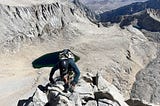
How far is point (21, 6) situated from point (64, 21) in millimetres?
12468

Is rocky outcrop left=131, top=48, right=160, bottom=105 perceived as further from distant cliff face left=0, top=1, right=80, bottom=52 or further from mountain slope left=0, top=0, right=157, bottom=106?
distant cliff face left=0, top=1, right=80, bottom=52

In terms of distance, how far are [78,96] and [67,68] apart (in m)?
1.39

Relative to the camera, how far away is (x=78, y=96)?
2047 centimetres

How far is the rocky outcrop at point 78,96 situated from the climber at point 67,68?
1.11ft

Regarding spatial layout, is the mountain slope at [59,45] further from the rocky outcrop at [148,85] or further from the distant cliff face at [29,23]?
the rocky outcrop at [148,85]

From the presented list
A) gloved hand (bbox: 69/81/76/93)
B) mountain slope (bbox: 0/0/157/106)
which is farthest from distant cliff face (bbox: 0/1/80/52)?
gloved hand (bbox: 69/81/76/93)

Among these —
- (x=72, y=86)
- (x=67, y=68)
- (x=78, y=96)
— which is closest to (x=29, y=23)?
(x=72, y=86)

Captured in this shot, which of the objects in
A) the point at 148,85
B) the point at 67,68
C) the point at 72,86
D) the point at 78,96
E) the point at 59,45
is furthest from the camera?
the point at 59,45

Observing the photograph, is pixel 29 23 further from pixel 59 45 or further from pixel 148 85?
pixel 148 85

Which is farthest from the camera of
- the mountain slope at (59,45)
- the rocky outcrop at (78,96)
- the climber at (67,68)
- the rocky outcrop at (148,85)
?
the mountain slope at (59,45)

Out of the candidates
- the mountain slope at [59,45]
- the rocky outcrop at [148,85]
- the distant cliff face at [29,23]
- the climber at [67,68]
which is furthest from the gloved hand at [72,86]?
the distant cliff face at [29,23]

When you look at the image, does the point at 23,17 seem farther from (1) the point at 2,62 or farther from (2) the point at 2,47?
(1) the point at 2,62

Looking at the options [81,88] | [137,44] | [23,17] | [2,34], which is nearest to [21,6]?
[23,17]

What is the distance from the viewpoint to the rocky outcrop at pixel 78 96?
20188 millimetres
